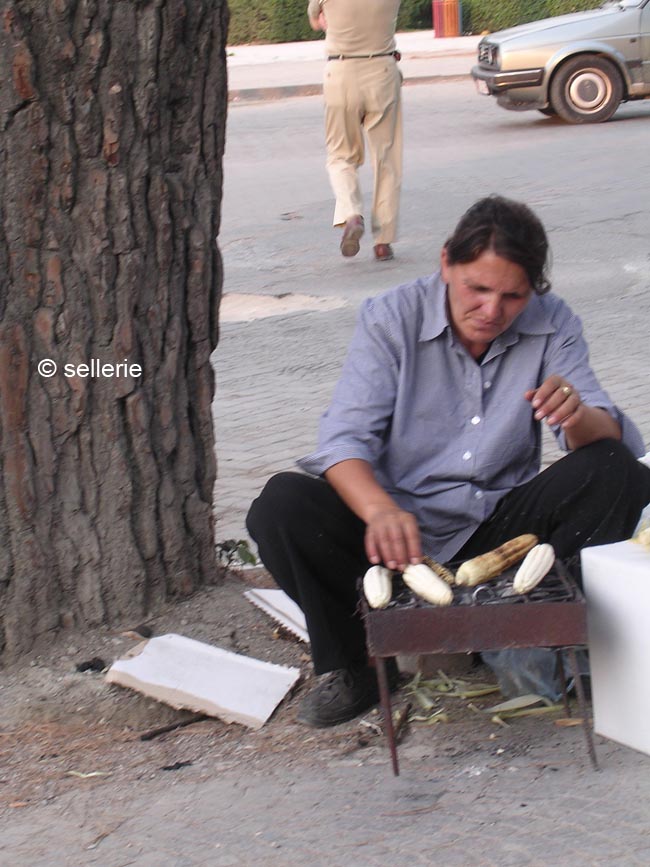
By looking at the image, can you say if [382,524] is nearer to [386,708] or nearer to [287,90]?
[386,708]

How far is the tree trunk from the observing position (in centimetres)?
306

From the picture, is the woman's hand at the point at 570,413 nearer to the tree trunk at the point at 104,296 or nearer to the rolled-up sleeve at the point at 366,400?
the rolled-up sleeve at the point at 366,400

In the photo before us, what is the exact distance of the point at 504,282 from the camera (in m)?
2.95

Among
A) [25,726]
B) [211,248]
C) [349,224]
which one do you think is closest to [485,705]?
[25,726]

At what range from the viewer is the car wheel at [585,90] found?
14188mm

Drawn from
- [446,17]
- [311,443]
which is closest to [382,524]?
[311,443]

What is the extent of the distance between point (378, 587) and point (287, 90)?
17.9 meters

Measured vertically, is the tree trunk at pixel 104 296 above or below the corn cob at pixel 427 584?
above

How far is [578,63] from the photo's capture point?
14.1 metres

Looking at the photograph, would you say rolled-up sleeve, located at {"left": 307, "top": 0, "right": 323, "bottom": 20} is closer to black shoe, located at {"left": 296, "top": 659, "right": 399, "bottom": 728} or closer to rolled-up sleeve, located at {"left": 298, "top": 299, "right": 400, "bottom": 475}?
rolled-up sleeve, located at {"left": 298, "top": 299, "right": 400, "bottom": 475}

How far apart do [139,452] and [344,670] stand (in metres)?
0.79

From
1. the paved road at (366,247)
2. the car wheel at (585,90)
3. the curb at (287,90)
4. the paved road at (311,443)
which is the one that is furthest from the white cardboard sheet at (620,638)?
the curb at (287,90)

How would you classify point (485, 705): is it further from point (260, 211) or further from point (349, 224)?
point (260, 211)

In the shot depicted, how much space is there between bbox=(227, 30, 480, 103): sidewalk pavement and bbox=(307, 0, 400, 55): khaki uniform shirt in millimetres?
9175
